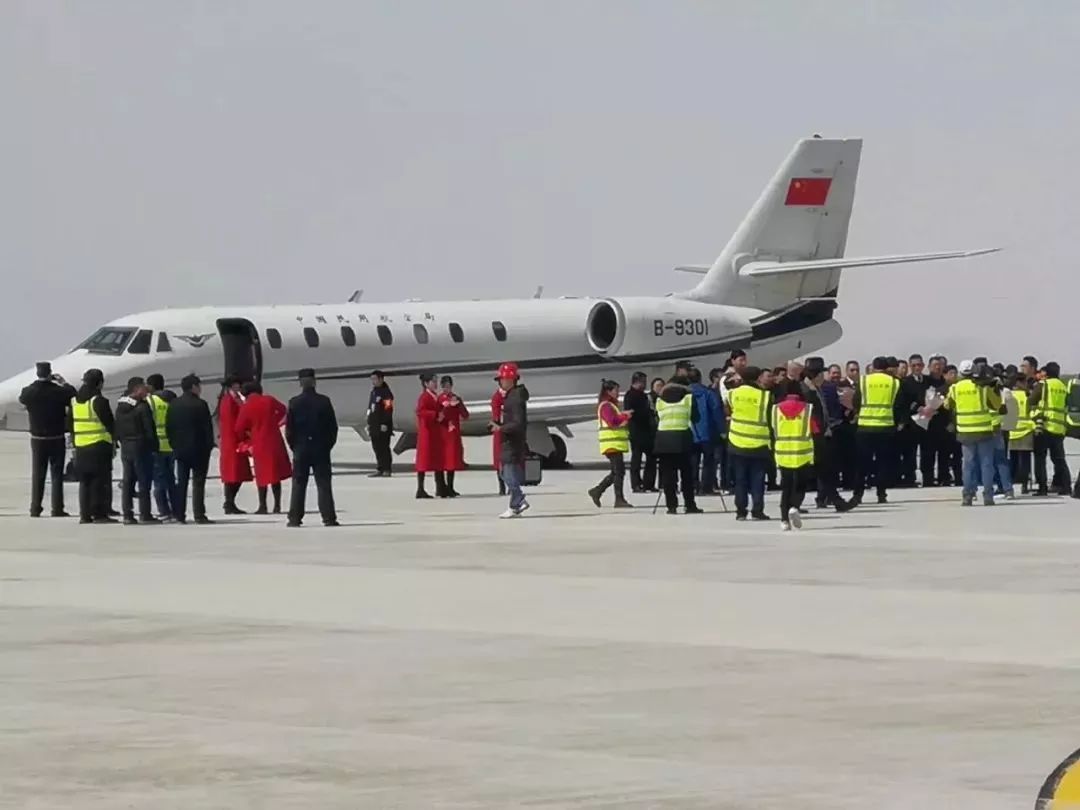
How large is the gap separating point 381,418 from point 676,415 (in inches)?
403

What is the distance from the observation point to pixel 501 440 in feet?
86.4

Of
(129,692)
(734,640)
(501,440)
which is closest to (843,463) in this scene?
(501,440)

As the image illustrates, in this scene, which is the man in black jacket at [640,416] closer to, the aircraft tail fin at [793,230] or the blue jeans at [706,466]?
the blue jeans at [706,466]

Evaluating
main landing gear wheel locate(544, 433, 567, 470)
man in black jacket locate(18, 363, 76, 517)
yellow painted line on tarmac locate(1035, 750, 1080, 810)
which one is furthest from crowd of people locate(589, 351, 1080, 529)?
yellow painted line on tarmac locate(1035, 750, 1080, 810)

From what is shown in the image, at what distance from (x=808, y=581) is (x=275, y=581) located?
13.3ft

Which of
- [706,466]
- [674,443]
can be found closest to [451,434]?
[706,466]

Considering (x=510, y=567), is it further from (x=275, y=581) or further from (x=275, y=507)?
(x=275, y=507)

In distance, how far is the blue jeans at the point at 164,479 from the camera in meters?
26.1

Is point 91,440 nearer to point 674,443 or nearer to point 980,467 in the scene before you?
point 674,443

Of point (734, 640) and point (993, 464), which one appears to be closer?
point (734, 640)

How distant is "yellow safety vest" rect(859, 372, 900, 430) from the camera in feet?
96.1

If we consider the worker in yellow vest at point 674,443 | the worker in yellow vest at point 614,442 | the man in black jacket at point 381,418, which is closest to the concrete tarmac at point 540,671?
the worker in yellow vest at point 674,443

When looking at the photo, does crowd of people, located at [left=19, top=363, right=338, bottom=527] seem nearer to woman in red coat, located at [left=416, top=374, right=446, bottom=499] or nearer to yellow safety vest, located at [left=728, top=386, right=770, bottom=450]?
woman in red coat, located at [left=416, top=374, right=446, bottom=499]

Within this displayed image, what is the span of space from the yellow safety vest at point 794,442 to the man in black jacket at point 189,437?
6.23m
